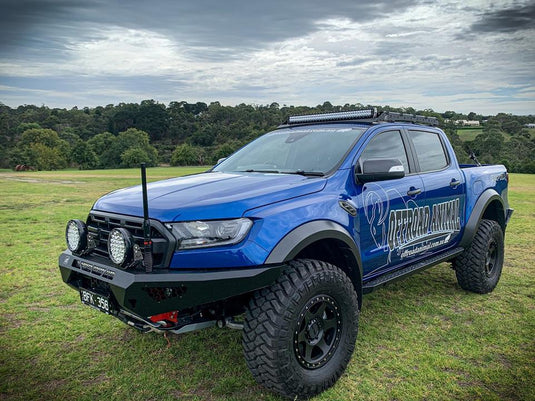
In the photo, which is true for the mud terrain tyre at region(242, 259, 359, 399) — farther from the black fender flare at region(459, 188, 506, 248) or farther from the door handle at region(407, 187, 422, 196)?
the black fender flare at region(459, 188, 506, 248)

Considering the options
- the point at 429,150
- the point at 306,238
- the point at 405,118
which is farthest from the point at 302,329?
the point at 429,150

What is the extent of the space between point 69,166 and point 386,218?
255 feet

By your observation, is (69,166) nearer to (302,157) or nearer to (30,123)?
(30,123)

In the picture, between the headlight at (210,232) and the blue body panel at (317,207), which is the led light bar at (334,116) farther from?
the headlight at (210,232)

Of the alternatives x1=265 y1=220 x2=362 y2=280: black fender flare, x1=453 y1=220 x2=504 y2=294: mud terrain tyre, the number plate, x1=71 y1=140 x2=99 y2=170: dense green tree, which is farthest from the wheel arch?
x1=71 y1=140 x2=99 y2=170: dense green tree

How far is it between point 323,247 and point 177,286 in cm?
128

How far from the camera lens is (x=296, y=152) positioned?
3.93 m

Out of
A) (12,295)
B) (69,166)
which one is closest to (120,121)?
(69,166)

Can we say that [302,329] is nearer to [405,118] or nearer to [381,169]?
[381,169]

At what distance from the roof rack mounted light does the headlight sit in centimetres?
211

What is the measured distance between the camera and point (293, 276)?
2.85 m

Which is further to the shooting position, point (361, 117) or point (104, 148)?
point (104, 148)

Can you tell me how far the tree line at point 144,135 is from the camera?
49156 millimetres

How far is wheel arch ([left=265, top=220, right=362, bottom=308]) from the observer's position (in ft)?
9.06
